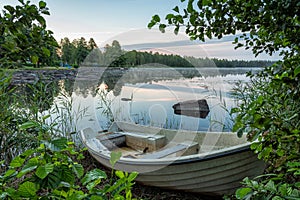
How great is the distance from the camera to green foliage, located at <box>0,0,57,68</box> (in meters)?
0.56

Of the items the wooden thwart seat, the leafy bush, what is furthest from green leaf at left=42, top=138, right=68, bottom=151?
the wooden thwart seat

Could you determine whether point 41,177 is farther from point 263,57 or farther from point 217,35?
point 263,57

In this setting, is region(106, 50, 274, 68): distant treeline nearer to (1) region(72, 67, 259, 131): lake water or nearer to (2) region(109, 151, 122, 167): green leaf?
(1) region(72, 67, 259, 131): lake water

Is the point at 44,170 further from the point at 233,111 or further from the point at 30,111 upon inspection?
Answer: the point at 30,111

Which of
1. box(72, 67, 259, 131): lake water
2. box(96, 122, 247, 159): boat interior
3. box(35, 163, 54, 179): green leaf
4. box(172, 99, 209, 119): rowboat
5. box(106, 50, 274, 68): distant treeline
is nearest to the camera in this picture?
box(35, 163, 54, 179): green leaf

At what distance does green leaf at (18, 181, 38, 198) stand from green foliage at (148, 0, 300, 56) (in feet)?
2.28

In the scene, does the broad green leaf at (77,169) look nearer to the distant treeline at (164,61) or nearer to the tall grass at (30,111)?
the tall grass at (30,111)

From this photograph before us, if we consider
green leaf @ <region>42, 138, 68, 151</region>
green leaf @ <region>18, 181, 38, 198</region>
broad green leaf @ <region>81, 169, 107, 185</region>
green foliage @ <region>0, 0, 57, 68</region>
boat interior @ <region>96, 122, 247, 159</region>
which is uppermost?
green foliage @ <region>0, 0, 57, 68</region>

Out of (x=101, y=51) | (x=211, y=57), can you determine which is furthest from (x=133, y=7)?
(x=211, y=57)

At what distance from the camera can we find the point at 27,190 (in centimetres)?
46

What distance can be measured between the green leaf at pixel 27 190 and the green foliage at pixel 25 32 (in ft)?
1.09

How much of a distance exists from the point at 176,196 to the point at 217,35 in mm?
1995

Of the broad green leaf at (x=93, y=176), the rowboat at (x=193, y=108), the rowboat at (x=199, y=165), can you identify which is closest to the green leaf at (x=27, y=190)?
the broad green leaf at (x=93, y=176)

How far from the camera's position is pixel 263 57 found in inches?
47.0
